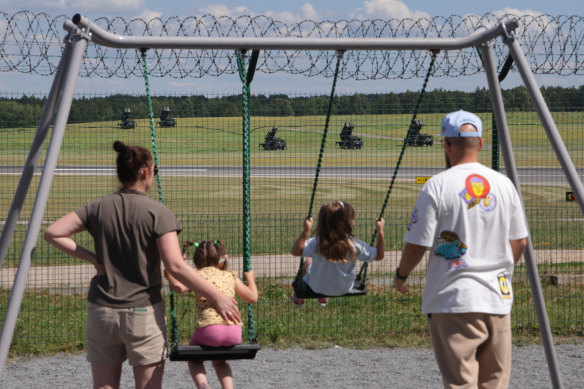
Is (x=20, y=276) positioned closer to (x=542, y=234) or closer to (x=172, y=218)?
(x=172, y=218)

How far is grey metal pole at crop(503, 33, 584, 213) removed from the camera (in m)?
4.34

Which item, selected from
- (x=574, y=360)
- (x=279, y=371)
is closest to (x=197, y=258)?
(x=279, y=371)

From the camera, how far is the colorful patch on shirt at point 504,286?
3.43m

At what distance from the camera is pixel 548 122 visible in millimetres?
4395

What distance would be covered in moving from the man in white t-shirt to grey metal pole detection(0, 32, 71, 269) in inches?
79.0

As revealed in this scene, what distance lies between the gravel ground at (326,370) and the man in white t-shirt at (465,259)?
254cm

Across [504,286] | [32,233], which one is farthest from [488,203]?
[32,233]

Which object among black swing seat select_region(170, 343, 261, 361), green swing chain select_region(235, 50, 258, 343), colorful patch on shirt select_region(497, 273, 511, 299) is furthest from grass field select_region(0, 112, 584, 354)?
colorful patch on shirt select_region(497, 273, 511, 299)

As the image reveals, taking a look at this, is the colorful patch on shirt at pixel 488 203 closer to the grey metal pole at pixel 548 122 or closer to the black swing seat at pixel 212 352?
the grey metal pole at pixel 548 122

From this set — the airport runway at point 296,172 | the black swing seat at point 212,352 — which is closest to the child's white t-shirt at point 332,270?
the black swing seat at point 212,352

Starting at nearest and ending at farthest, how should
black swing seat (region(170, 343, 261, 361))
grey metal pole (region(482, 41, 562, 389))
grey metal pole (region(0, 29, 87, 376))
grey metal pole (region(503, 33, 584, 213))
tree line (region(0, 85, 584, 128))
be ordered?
grey metal pole (region(0, 29, 87, 376)) → black swing seat (region(170, 343, 261, 361)) → grey metal pole (region(503, 33, 584, 213)) → grey metal pole (region(482, 41, 562, 389)) → tree line (region(0, 85, 584, 128))

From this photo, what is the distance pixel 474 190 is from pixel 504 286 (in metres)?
0.46

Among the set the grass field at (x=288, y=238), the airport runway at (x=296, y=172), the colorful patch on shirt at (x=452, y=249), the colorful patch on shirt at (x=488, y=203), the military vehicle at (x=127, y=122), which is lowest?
the grass field at (x=288, y=238)

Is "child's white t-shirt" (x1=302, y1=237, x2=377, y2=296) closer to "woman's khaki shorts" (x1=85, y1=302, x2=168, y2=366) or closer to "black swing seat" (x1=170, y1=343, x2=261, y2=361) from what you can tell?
"black swing seat" (x1=170, y1=343, x2=261, y2=361)
